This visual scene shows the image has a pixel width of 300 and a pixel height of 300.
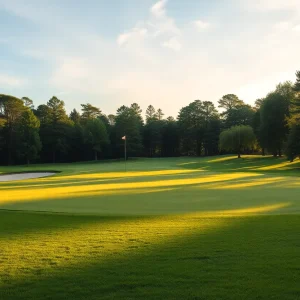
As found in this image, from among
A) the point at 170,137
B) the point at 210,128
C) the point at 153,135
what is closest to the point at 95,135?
the point at 153,135

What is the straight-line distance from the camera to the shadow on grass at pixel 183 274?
3.97 m

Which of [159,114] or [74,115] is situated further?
[159,114]

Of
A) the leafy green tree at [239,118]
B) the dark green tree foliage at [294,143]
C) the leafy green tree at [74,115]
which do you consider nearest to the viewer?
the dark green tree foliage at [294,143]

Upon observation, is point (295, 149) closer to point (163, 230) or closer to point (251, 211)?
point (251, 211)

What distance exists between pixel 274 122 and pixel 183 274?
58.4 meters

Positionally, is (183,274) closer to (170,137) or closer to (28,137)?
(28,137)

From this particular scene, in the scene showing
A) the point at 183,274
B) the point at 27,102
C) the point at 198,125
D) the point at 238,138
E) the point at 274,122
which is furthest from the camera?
the point at 198,125

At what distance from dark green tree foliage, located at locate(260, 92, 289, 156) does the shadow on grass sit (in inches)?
2205

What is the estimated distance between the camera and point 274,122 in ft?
192

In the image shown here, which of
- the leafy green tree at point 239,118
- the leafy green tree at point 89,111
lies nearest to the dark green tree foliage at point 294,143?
the leafy green tree at point 239,118

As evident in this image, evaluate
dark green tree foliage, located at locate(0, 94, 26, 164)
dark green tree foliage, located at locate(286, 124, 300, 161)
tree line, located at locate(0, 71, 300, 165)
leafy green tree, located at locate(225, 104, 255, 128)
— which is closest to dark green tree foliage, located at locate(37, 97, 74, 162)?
tree line, located at locate(0, 71, 300, 165)

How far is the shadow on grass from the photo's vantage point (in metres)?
3.97

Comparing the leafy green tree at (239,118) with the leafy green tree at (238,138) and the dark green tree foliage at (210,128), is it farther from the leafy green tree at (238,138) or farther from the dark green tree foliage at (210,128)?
the leafy green tree at (238,138)

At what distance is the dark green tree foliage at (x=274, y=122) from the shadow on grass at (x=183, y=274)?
55997 mm
